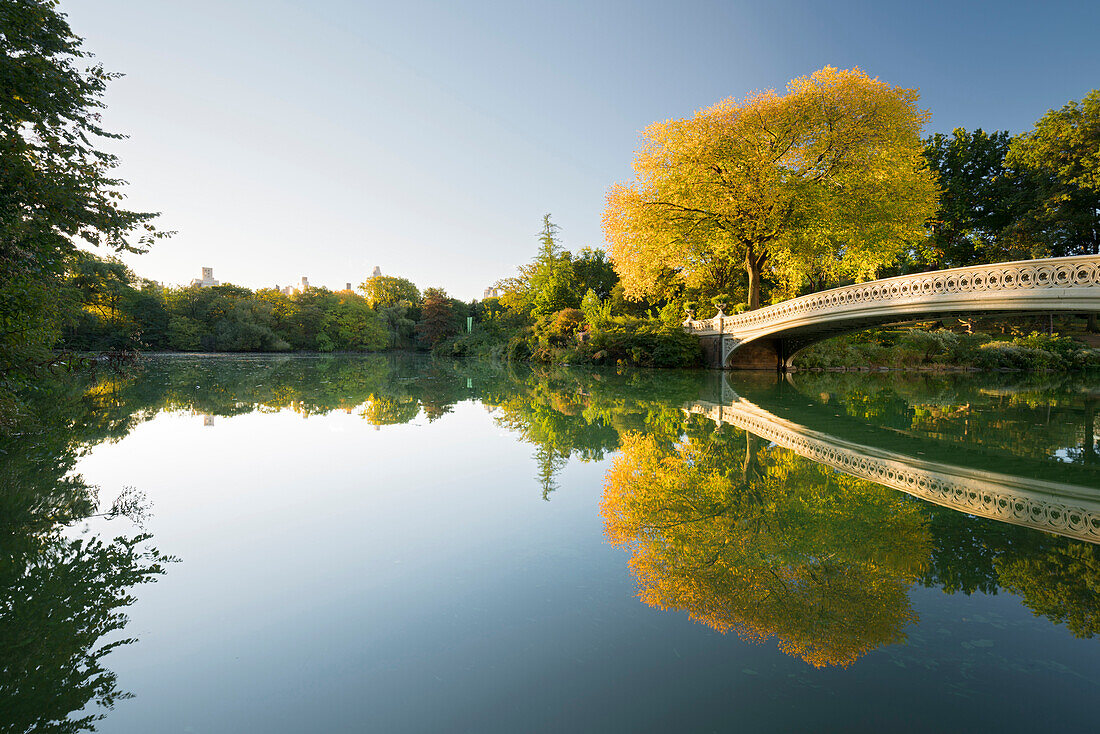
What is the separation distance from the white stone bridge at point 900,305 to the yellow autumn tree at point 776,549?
348 inches

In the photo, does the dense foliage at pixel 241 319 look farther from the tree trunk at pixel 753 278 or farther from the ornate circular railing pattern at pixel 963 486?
the ornate circular railing pattern at pixel 963 486

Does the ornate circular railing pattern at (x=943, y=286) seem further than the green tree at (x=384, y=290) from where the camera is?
No

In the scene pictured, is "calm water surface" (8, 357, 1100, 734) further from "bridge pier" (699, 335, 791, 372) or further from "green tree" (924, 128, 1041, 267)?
"green tree" (924, 128, 1041, 267)

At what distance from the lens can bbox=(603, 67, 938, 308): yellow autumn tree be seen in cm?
1675

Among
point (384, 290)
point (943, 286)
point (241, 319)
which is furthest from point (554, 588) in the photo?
point (384, 290)

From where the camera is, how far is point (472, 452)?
5008mm

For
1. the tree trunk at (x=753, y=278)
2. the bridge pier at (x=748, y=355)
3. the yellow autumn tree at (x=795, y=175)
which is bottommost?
the bridge pier at (x=748, y=355)

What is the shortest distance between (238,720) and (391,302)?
196 ft

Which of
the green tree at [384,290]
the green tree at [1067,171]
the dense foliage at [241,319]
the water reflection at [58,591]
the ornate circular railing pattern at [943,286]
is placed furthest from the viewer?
the green tree at [384,290]

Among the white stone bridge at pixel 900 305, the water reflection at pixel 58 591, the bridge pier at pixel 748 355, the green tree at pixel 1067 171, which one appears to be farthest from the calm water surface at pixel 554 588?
the green tree at pixel 1067 171

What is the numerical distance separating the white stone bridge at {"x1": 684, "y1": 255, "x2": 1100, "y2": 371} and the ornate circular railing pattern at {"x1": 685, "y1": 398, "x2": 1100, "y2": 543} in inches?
289

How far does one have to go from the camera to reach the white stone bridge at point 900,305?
9008 millimetres

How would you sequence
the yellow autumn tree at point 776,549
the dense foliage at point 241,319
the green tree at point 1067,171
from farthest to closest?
the dense foliage at point 241,319
the green tree at point 1067,171
the yellow autumn tree at point 776,549

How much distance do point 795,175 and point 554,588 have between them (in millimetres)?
18896
